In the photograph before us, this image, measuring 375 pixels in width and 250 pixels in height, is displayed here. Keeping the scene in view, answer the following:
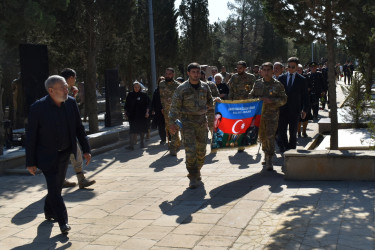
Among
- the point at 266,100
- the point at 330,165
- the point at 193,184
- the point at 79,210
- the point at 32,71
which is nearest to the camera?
the point at 79,210

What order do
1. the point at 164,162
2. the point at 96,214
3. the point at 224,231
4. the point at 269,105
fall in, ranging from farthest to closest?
the point at 164,162
the point at 269,105
the point at 96,214
the point at 224,231

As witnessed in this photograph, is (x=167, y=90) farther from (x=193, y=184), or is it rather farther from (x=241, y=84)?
(x=193, y=184)

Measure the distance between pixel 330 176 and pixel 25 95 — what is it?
6824 millimetres

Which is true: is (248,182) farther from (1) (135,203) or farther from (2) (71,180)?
(2) (71,180)

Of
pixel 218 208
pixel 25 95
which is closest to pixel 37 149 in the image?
pixel 218 208

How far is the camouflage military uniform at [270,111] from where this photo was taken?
8398mm

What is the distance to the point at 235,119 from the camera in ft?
27.7

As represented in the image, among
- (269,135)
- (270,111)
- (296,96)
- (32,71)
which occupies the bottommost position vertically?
(269,135)

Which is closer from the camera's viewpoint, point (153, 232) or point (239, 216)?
point (153, 232)

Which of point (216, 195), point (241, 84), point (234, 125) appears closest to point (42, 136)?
point (216, 195)

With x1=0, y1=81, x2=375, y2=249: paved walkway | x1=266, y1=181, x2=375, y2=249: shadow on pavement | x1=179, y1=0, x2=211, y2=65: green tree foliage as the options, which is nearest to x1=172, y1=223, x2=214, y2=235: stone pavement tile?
x1=0, y1=81, x2=375, y2=249: paved walkway

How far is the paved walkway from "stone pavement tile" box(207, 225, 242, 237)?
0.04ft

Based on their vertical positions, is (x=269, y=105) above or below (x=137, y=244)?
above

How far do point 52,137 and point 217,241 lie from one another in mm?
2088
